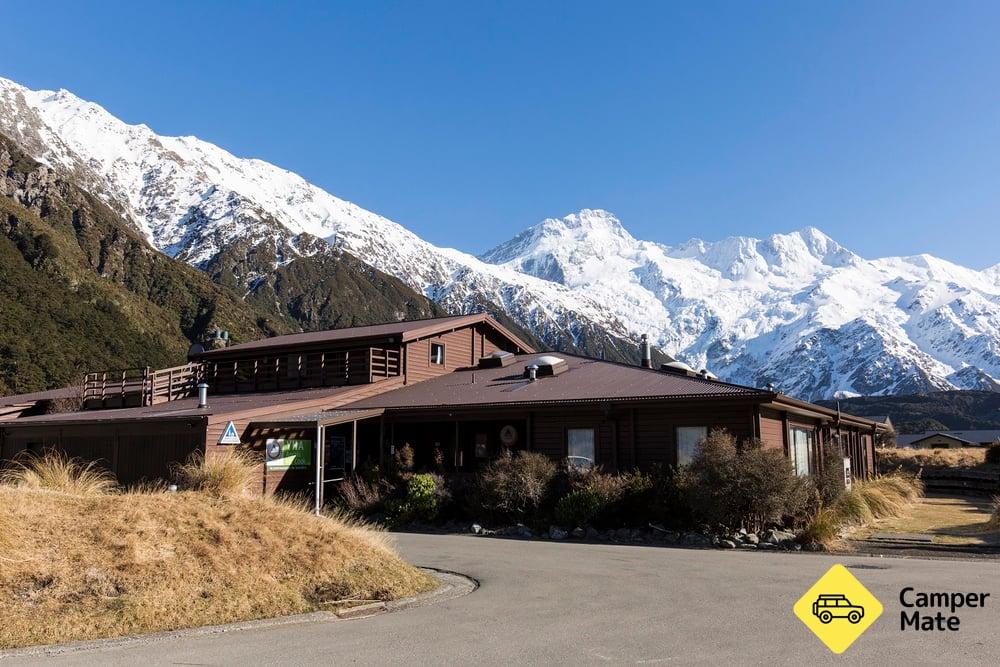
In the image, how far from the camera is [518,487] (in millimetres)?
21344

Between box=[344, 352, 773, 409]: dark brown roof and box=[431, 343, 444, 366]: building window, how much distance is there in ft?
4.74

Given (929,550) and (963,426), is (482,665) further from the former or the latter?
(963,426)

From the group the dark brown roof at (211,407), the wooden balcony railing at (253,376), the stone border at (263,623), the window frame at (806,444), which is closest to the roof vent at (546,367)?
the wooden balcony railing at (253,376)

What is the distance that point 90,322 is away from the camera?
9262cm

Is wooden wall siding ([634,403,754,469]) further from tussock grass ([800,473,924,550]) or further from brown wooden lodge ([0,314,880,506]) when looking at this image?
tussock grass ([800,473,924,550])

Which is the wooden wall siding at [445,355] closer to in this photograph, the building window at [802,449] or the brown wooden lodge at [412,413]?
the brown wooden lodge at [412,413]

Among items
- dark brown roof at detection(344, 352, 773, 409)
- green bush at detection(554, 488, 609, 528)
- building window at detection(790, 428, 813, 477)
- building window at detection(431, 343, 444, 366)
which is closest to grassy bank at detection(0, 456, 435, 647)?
green bush at detection(554, 488, 609, 528)

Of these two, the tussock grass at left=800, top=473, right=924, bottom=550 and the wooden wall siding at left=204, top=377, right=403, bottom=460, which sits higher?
the wooden wall siding at left=204, top=377, right=403, bottom=460

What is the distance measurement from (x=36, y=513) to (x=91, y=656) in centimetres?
326

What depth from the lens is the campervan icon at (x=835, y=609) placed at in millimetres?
9820

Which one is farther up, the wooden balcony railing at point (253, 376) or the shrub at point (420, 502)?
the wooden balcony railing at point (253, 376)

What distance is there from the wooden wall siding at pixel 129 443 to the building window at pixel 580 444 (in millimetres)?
10618

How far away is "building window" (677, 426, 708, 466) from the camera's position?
2262cm

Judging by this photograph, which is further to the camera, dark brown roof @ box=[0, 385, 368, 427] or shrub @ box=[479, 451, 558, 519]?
dark brown roof @ box=[0, 385, 368, 427]
